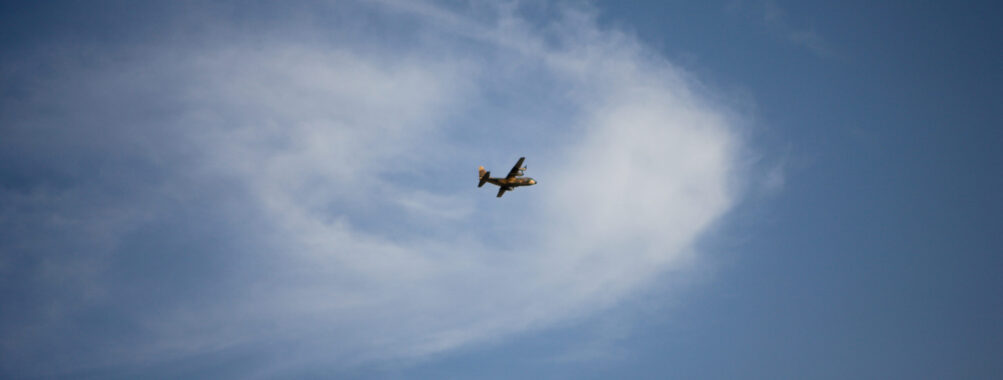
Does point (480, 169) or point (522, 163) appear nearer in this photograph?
point (522, 163)

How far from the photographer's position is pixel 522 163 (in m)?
86.8

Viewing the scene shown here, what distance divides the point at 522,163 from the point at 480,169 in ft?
38.4

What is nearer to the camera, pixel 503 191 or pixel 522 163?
pixel 522 163

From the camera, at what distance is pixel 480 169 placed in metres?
95.0

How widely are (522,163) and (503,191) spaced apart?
9.09 metres

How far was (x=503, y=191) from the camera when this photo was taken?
306 feet

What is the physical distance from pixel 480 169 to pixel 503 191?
682 centimetres
